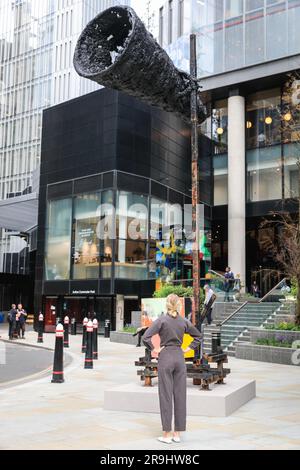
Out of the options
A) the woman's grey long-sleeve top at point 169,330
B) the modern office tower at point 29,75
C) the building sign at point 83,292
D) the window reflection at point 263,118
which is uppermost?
the modern office tower at point 29,75

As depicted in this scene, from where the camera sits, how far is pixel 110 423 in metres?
7.12

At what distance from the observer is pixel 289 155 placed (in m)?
36.0

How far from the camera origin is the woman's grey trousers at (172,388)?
6023 millimetres

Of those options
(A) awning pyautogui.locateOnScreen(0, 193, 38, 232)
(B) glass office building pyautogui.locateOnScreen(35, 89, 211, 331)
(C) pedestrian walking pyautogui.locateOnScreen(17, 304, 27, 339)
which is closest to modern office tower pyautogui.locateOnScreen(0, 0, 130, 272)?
(A) awning pyautogui.locateOnScreen(0, 193, 38, 232)

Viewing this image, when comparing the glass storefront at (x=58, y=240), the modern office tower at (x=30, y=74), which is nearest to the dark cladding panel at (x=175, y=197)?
the glass storefront at (x=58, y=240)

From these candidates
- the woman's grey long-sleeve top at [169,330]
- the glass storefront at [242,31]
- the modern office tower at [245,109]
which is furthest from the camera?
the modern office tower at [245,109]

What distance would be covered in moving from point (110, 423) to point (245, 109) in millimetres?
34088

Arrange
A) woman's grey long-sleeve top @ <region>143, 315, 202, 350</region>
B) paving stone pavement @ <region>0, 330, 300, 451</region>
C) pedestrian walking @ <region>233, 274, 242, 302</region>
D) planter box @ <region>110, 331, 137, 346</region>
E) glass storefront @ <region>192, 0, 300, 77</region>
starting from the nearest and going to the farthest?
paving stone pavement @ <region>0, 330, 300, 451</region> < woman's grey long-sleeve top @ <region>143, 315, 202, 350</region> < planter box @ <region>110, 331, 137, 346</region> < pedestrian walking @ <region>233, 274, 242, 302</region> < glass storefront @ <region>192, 0, 300, 77</region>

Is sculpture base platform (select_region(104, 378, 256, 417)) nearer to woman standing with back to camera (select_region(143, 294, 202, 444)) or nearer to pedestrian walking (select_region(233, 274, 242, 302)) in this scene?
woman standing with back to camera (select_region(143, 294, 202, 444))

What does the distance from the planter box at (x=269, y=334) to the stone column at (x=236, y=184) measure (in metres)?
17.1

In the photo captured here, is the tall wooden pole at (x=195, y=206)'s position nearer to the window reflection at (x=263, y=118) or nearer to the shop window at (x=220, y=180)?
the window reflection at (x=263, y=118)

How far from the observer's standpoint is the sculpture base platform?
777 cm

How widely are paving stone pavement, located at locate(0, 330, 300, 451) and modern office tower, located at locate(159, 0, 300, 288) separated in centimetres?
2612
